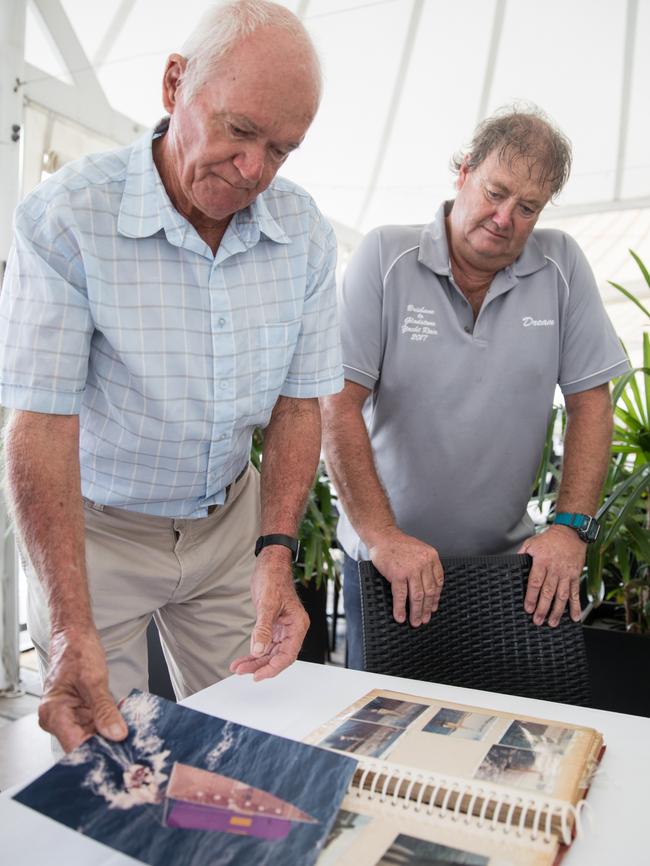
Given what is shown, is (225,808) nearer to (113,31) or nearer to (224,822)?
(224,822)

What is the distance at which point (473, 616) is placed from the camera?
1.52 m

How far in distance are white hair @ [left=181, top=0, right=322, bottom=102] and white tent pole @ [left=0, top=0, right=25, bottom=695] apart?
2.46 metres

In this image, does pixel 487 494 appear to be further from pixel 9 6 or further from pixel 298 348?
pixel 9 6

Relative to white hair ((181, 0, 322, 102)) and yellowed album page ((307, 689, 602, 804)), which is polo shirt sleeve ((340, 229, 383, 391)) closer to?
white hair ((181, 0, 322, 102))

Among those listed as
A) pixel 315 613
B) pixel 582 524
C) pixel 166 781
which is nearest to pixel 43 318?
pixel 166 781

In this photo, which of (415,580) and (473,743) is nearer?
(473,743)

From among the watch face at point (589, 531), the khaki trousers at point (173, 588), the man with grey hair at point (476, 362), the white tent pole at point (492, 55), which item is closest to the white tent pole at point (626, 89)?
the white tent pole at point (492, 55)

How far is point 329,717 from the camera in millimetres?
1094

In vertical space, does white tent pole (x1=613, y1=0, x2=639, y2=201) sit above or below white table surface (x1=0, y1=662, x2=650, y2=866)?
above

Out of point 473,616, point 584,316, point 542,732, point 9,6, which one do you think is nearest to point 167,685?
point 473,616

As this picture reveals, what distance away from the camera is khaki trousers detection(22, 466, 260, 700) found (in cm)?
145

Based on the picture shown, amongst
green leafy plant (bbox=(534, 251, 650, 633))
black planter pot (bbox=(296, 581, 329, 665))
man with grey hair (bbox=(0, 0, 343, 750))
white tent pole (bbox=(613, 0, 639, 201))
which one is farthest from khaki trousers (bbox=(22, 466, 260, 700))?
white tent pole (bbox=(613, 0, 639, 201))

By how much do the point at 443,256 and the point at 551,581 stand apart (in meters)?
0.83

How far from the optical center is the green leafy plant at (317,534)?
10.9ft
